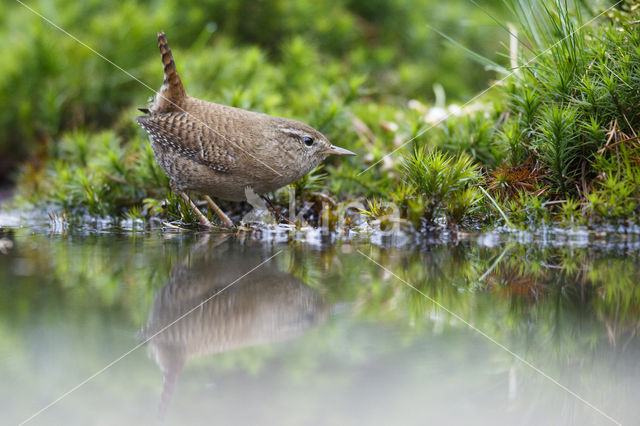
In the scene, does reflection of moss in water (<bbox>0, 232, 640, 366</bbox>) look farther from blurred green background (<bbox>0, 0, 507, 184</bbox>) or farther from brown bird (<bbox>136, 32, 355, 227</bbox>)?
blurred green background (<bbox>0, 0, 507, 184</bbox>)

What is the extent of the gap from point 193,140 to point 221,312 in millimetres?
2307

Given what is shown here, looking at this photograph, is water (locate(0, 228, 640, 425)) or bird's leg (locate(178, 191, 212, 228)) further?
bird's leg (locate(178, 191, 212, 228))

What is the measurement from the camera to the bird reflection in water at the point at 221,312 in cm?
196

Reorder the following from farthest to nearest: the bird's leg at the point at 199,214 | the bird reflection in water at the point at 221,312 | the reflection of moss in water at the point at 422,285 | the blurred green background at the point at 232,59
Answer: the blurred green background at the point at 232,59 < the bird's leg at the point at 199,214 < the reflection of moss in water at the point at 422,285 < the bird reflection in water at the point at 221,312

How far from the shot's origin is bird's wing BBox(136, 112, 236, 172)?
4.25 m

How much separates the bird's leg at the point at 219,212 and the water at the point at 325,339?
121 centimetres

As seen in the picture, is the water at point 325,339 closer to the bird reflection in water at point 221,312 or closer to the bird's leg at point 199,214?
the bird reflection in water at point 221,312

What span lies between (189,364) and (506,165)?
2.82 meters

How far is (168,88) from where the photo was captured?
178 inches

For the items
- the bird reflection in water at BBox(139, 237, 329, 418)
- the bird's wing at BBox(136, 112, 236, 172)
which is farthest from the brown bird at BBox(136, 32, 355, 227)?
the bird reflection in water at BBox(139, 237, 329, 418)

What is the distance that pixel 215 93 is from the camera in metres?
6.40
